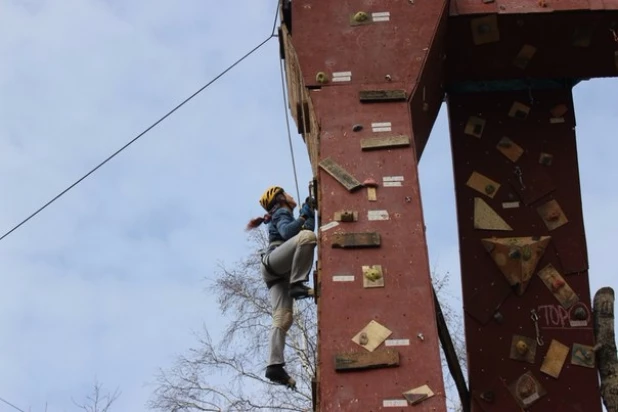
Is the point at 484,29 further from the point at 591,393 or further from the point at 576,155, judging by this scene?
the point at 591,393

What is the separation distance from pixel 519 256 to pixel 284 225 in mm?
2485

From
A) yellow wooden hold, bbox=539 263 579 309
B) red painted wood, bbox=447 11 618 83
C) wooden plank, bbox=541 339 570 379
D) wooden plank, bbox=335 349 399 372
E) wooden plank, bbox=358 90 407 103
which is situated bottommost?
wooden plank, bbox=335 349 399 372

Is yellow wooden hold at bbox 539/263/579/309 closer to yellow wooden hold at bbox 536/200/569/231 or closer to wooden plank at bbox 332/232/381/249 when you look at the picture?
yellow wooden hold at bbox 536/200/569/231

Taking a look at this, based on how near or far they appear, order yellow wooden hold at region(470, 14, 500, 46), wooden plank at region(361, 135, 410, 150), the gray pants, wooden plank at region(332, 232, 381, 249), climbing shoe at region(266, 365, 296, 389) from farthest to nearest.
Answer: yellow wooden hold at region(470, 14, 500, 46)
the gray pants
climbing shoe at region(266, 365, 296, 389)
wooden plank at region(361, 135, 410, 150)
wooden plank at region(332, 232, 381, 249)

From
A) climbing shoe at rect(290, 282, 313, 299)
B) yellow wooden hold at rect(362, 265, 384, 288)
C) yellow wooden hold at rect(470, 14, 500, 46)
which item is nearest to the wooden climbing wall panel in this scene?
yellow wooden hold at rect(470, 14, 500, 46)

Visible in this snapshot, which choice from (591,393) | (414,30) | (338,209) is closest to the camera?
(338,209)

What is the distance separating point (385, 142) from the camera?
27.5 ft

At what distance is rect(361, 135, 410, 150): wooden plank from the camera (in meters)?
8.36

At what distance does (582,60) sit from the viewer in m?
9.86

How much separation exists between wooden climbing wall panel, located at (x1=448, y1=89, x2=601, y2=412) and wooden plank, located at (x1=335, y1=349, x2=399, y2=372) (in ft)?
9.22

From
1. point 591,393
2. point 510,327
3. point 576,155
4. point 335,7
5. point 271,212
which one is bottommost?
point 591,393

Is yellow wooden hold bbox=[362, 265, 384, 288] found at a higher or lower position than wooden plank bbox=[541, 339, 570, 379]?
higher

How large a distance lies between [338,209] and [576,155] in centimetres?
333

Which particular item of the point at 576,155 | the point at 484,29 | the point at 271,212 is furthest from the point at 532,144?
the point at 271,212
